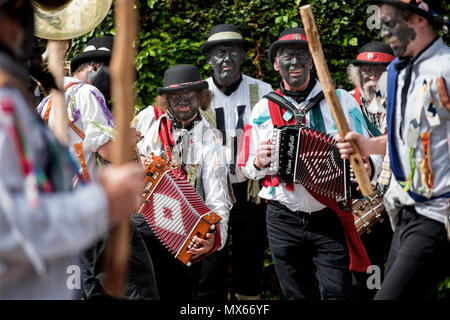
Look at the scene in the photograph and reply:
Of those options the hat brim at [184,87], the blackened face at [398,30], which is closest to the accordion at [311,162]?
the hat brim at [184,87]

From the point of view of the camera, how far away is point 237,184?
20.1 feet

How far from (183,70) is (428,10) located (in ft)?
8.97

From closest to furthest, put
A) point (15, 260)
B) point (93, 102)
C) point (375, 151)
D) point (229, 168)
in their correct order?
point (15, 260), point (375, 151), point (93, 102), point (229, 168)

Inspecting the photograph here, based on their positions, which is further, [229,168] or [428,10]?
[229,168]

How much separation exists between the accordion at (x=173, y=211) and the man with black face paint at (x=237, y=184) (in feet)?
2.76

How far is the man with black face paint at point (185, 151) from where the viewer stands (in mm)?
5430

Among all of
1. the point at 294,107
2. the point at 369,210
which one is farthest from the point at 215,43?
the point at 369,210

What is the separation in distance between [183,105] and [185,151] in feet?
1.57

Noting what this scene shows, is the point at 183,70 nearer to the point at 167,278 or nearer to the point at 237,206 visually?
the point at 237,206

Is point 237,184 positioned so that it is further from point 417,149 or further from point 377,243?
point 417,149

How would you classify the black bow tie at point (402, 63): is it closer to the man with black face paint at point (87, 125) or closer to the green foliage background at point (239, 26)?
the man with black face paint at point (87, 125)

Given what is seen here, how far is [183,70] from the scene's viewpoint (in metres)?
5.91

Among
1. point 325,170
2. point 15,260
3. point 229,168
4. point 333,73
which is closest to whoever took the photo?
point 15,260
